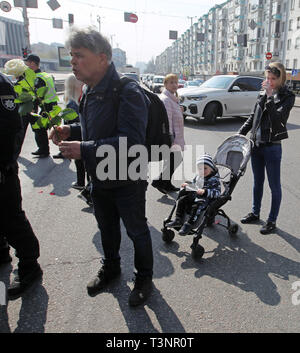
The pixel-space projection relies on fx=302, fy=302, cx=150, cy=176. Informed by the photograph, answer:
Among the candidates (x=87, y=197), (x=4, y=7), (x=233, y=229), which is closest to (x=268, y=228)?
(x=233, y=229)

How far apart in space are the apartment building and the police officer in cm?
3964

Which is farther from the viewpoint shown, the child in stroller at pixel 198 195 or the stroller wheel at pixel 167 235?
the stroller wheel at pixel 167 235

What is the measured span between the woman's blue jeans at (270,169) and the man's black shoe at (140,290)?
6.32 feet

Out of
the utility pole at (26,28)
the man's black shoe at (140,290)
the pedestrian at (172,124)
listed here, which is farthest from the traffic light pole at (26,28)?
the man's black shoe at (140,290)

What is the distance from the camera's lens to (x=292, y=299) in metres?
2.59

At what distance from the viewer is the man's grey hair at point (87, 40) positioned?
1.96 metres

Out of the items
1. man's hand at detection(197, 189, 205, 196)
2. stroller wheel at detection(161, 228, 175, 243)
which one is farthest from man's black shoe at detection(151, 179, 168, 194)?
man's hand at detection(197, 189, 205, 196)

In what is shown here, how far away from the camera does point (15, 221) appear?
103 inches

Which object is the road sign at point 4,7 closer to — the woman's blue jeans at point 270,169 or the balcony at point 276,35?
the woman's blue jeans at point 270,169

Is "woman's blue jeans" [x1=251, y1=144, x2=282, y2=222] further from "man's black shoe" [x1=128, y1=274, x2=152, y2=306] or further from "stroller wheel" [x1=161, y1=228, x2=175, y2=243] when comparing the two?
"man's black shoe" [x1=128, y1=274, x2=152, y2=306]

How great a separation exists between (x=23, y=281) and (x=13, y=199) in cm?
74

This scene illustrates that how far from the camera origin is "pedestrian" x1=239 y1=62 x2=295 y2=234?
10.9 ft

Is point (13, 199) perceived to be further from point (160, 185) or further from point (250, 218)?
point (250, 218)
